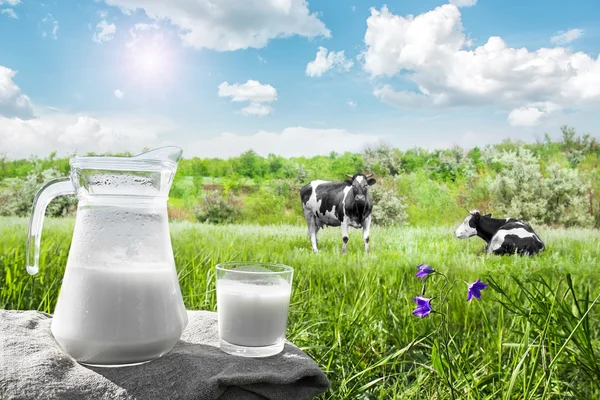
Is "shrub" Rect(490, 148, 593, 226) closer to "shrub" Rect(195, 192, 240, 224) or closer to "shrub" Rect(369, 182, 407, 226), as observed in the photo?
"shrub" Rect(369, 182, 407, 226)

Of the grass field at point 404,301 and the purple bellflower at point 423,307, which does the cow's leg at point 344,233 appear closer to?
the grass field at point 404,301

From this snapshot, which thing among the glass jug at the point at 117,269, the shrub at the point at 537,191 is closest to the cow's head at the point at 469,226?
the shrub at the point at 537,191

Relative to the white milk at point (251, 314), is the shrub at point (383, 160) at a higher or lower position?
higher

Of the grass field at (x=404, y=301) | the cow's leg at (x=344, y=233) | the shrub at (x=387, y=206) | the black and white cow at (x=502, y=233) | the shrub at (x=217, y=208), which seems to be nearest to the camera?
the grass field at (x=404, y=301)

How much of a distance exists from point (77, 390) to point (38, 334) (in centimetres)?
19

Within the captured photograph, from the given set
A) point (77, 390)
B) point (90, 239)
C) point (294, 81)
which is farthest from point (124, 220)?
point (294, 81)

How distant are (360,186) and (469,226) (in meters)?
0.51

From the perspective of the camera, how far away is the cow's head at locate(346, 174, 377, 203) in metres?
2.67

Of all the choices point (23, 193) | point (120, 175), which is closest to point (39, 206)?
point (120, 175)

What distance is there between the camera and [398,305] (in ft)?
6.21

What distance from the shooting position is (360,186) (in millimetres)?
2680

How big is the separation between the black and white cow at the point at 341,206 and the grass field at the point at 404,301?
2.0 inches

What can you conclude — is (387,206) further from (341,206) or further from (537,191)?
(537,191)

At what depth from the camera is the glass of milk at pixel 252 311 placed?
696 millimetres
